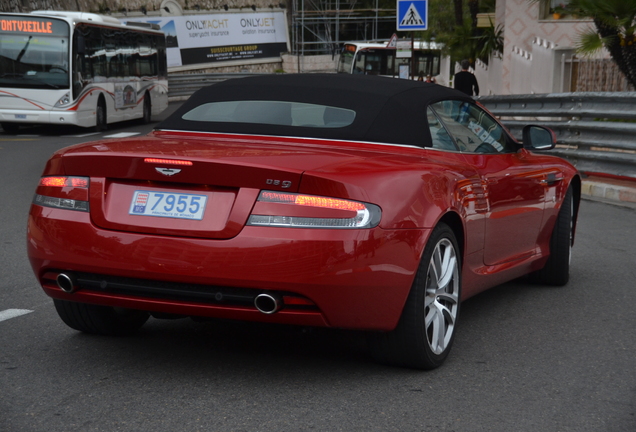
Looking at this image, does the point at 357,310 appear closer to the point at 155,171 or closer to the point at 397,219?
the point at 397,219

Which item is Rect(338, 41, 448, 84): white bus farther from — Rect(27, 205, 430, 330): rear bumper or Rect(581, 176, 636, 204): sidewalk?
Rect(27, 205, 430, 330): rear bumper

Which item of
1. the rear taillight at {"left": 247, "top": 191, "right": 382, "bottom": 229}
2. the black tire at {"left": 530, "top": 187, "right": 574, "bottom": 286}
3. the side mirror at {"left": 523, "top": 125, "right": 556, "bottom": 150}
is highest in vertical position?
the rear taillight at {"left": 247, "top": 191, "right": 382, "bottom": 229}

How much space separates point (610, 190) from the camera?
1190 centimetres

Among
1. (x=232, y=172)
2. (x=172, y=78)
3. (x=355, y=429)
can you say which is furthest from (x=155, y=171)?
(x=172, y=78)

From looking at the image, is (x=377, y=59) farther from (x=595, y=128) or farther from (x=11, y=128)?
(x=595, y=128)

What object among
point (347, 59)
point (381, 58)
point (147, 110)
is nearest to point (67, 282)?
point (147, 110)

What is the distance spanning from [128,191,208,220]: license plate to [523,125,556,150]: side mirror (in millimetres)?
2668

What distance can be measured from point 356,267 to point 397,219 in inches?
11.2

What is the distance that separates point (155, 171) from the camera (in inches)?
157

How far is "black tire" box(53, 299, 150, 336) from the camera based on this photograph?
4.73 metres

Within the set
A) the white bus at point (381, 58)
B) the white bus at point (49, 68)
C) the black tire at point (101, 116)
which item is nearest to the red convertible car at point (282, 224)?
the white bus at point (49, 68)

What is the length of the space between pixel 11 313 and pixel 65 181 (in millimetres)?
1506

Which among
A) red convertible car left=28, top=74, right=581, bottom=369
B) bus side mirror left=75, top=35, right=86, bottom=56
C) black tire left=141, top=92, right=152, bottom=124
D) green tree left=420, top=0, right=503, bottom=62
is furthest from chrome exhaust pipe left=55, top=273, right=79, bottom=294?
green tree left=420, top=0, right=503, bottom=62

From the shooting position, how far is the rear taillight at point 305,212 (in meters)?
3.81
